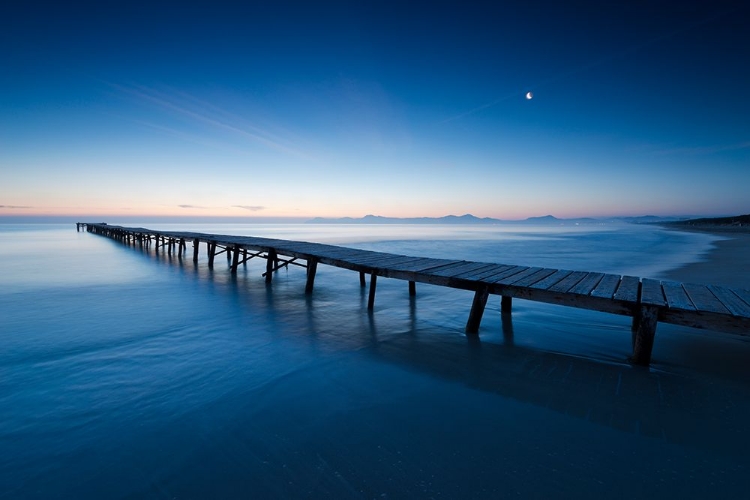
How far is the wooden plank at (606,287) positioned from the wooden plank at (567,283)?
330mm

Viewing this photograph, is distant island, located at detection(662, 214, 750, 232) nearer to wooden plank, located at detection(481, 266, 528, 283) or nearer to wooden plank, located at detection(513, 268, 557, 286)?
wooden plank, located at detection(513, 268, 557, 286)

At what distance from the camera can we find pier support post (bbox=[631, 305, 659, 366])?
4500mm

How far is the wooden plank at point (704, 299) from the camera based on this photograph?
165 inches

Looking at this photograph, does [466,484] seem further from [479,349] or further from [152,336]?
[152,336]

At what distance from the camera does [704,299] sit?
4684 mm

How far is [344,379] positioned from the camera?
465cm

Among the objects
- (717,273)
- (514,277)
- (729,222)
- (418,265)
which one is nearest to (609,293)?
(514,277)

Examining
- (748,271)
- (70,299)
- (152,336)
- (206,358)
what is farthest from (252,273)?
(748,271)

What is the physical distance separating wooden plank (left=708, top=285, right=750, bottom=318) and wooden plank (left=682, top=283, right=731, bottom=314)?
0.20 ft

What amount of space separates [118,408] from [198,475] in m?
1.80

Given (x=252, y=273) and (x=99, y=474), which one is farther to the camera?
(x=252, y=273)

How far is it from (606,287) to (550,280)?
805 mm

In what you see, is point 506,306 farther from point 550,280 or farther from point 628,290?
point 628,290

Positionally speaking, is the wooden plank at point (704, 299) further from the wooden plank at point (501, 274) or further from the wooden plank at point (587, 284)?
the wooden plank at point (501, 274)
